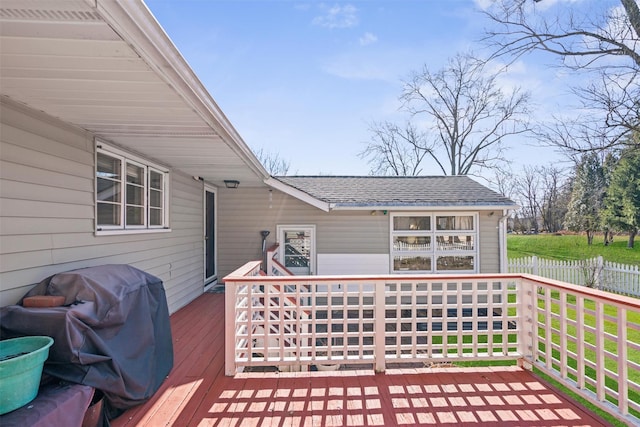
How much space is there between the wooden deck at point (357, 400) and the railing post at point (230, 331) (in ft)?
0.34

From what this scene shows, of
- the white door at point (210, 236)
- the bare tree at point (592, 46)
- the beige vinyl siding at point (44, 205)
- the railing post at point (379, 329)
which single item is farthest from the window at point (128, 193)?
the bare tree at point (592, 46)

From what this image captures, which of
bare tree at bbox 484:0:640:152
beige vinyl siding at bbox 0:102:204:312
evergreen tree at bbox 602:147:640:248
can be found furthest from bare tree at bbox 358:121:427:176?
beige vinyl siding at bbox 0:102:204:312

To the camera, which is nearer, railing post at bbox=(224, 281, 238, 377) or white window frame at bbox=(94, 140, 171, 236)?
railing post at bbox=(224, 281, 238, 377)

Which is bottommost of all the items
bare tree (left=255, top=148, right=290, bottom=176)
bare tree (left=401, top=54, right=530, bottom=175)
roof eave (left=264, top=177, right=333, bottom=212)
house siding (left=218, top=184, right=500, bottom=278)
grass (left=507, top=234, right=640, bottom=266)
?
grass (left=507, top=234, right=640, bottom=266)

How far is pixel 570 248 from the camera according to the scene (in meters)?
17.3

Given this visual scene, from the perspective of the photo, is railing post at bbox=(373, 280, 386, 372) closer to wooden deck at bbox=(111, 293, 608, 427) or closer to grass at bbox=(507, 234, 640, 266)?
wooden deck at bbox=(111, 293, 608, 427)

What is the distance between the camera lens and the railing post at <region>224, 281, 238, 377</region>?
2957 millimetres

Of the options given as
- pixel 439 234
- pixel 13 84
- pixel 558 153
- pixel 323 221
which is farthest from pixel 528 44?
pixel 13 84

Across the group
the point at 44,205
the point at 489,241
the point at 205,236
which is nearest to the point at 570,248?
the point at 489,241

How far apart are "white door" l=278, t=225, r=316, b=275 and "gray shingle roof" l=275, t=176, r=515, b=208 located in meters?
0.96

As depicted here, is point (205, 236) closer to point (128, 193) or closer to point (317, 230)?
point (317, 230)

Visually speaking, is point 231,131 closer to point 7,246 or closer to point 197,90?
point 197,90

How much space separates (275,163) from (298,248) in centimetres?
1396

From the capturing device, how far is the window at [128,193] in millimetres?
3285
